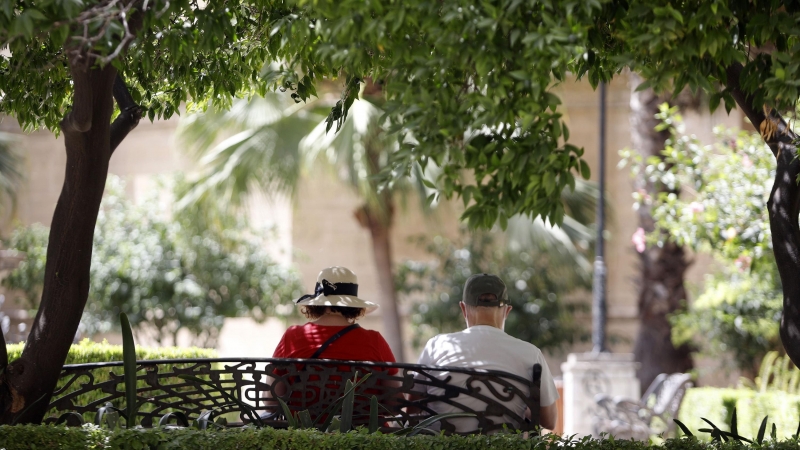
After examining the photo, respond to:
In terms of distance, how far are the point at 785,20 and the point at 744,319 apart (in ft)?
38.0

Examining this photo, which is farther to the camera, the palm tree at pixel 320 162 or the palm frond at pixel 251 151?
the palm frond at pixel 251 151

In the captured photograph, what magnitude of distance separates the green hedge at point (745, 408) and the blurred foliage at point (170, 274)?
22.9 ft

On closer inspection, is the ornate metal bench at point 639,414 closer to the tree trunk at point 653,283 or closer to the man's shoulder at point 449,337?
the tree trunk at point 653,283

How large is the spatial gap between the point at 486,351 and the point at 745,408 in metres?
6.64

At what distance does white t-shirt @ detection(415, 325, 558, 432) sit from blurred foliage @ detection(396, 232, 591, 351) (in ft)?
35.2

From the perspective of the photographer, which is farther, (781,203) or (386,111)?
(781,203)

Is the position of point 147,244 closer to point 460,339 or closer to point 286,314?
point 286,314

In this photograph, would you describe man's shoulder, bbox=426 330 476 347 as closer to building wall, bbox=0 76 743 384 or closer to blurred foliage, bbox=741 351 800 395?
blurred foliage, bbox=741 351 800 395

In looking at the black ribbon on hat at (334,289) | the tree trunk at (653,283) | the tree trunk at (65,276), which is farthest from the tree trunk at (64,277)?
the tree trunk at (653,283)

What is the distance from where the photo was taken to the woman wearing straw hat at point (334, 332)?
4.73m

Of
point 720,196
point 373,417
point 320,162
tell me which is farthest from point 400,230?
point 373,417

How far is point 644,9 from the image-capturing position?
299 cm

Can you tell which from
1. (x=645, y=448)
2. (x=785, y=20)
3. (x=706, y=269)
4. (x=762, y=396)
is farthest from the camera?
(x=706, y=269)

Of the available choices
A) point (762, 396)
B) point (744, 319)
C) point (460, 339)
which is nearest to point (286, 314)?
point (744, 319)
